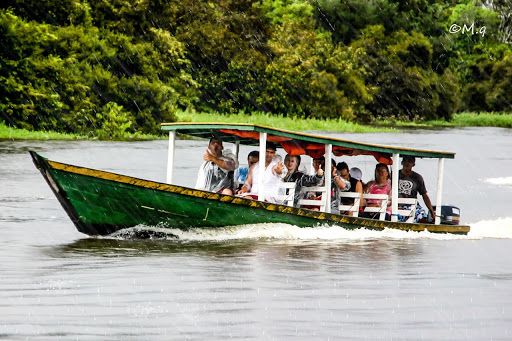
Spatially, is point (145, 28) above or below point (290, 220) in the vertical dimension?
above

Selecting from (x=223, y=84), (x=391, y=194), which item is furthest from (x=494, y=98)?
(x=391, y=194)

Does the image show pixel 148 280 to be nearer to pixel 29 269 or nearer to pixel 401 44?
pixel 29 269

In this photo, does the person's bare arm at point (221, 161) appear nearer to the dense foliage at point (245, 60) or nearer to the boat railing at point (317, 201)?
the boat railing at point (317, 201)

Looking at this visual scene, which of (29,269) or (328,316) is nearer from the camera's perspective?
(328,316)

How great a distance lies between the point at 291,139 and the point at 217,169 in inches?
47.5

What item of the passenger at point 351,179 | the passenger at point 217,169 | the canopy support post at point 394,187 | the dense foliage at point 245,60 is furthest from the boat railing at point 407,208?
the dense foliage at point 245,60

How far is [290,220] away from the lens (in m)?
15.3

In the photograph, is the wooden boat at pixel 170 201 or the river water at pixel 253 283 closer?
the river water at pixel 253 283

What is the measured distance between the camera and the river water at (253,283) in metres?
A: 9.74

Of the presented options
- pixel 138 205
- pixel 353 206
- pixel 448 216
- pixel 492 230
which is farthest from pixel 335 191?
pixel 492 230

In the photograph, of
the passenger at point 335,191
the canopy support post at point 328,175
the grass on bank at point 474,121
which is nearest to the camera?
the canopy support post at point 328,175

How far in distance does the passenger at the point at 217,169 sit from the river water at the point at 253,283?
858 millimetres

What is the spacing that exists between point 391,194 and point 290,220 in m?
2.27

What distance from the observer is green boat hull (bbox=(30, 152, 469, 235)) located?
14203mm
